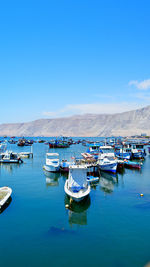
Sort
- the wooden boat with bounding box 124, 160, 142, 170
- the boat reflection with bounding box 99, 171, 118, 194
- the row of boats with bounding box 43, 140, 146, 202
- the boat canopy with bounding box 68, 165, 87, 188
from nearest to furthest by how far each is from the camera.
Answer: the row of boats with bounding box 43, 140, 146, 202
the boat canopy with bounding box 68, 165, 87, 188
the boat reflection with bounding box 99, 171, 118, 194
the wooden boat with bounding box 124, 160, 142, 170

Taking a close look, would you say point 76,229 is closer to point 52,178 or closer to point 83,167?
point 83,167

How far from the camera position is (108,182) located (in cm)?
3478

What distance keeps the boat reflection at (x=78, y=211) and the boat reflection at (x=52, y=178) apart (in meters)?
9.14

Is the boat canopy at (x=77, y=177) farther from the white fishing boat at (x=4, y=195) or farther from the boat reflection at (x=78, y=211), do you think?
the white fishing boat at (x=4, y=195)

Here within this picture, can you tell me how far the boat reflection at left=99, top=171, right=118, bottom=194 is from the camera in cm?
3032

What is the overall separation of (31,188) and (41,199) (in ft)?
18.1

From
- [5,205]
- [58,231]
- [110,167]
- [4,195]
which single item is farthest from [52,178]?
[58,231]

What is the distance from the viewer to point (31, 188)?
30.5 meters

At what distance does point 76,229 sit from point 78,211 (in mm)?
3852

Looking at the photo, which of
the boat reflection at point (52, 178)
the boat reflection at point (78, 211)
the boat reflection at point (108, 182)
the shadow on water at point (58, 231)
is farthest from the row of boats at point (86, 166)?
the shadow on water at point (58, 231)

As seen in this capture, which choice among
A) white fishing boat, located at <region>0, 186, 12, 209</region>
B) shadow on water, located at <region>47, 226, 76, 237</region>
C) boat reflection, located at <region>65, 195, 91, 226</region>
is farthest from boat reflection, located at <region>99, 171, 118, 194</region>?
white fishing boat, located at <region>0, 186, 12, 209</region>

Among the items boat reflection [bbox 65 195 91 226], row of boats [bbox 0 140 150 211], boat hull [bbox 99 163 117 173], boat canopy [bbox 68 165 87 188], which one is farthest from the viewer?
boat hull [bbox 99 163 117 173]

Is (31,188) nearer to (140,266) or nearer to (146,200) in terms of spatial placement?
(146,200)

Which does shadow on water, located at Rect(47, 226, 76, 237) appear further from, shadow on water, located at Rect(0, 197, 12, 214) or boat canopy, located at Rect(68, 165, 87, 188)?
boat canopy, located at Rect(68, 165, 87, 188)
